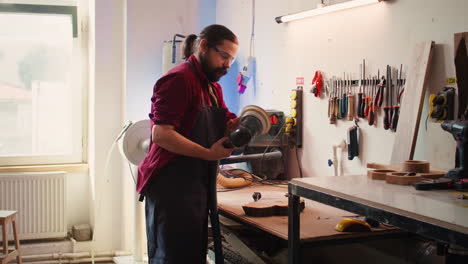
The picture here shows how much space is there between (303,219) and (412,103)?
2.24ft

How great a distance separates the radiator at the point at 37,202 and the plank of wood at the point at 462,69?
320 centimetres

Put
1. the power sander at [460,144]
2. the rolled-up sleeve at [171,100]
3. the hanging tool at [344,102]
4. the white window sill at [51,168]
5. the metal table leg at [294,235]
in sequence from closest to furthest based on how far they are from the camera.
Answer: the power sander at [460,144], the metal table leg at [294,235], the rolled-up sleeve at [171,100], the hanging tool at [344,102], the white window sill at [51,168]

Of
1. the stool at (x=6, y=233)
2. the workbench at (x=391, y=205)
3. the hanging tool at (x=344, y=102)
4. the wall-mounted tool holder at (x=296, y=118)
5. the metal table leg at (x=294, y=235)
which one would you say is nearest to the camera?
the workbench at (x=391, y=205)

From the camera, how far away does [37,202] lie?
423 cm

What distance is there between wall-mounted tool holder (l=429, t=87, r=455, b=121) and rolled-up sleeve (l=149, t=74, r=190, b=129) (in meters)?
1.01

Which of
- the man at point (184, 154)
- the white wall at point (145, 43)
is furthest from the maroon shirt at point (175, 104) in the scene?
the white wall at point (145, 43)

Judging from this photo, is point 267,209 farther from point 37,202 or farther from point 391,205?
point 37,202

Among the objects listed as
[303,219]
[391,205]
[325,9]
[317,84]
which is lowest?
[303,219]

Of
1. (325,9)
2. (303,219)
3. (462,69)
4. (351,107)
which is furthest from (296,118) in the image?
(462,69)

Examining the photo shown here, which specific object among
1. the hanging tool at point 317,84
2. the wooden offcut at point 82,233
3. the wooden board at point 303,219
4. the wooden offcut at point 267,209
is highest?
the hanging tool at point 317,84

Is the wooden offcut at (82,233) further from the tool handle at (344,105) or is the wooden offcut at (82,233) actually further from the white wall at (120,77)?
the tool handle at (344,105)

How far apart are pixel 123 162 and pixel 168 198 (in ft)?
6.99

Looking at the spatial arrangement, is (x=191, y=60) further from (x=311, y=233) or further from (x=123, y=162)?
(x=123, y=162)

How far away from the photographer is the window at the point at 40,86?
432 centimetres
